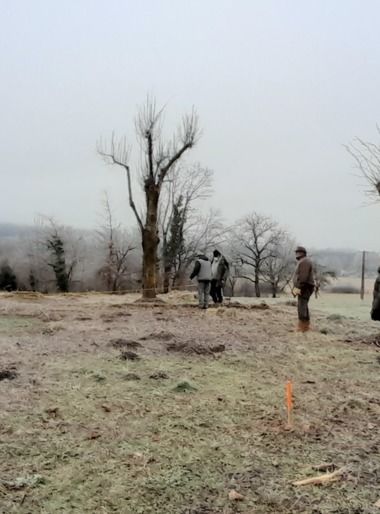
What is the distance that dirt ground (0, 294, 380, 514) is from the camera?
12.4ft

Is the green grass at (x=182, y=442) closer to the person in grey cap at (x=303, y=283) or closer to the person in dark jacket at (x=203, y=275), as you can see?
the person in grey cap at (x=303, y=283)

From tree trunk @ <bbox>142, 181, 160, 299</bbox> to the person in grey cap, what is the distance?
9.30 m

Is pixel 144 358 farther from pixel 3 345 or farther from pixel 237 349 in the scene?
pixel 3 345

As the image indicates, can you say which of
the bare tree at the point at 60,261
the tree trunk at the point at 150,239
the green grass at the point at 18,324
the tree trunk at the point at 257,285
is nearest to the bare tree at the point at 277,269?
the tree trunk at the point at 257,285

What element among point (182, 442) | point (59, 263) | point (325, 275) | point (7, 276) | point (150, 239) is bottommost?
point (182, 442)

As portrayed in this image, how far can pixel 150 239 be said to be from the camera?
20812 mm

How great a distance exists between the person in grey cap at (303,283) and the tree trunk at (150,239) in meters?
9.30

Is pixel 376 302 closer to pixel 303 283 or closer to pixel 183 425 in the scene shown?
pixel 303 283

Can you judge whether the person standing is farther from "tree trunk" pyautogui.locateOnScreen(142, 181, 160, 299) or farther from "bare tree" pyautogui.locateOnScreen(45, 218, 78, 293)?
"bare tree" pyautogui.locateOnScreen(45, 218, 78, 293)

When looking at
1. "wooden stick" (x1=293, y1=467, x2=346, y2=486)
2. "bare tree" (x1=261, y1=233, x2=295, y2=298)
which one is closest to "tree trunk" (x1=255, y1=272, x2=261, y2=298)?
"bare tree" (x1=261, y1=233, x2=295, y2=298)

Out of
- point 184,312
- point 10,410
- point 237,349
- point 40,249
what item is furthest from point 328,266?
point 10,410

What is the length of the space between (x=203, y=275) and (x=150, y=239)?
5.54 meters

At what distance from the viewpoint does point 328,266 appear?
7081cm

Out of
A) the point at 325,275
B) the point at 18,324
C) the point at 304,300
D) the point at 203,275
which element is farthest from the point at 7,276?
the point at 325,275
